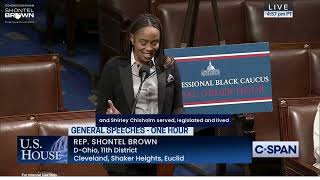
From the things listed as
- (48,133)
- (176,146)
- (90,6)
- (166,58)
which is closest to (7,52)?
(90,6)

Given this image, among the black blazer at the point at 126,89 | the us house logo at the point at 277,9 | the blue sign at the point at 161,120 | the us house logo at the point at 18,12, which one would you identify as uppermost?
the us house logo at the point at 277,9

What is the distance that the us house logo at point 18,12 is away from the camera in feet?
7.02

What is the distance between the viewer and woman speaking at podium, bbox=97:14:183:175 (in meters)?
1.82

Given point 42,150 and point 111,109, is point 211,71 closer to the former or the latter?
point 111,109

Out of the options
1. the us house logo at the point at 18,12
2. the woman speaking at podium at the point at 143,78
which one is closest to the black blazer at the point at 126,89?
the woman speaking at podium at the point at 143,78

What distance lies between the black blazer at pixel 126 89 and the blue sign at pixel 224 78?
0.09ft

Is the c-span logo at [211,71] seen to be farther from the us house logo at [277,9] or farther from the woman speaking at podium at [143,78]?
the us house logo at [277,9]

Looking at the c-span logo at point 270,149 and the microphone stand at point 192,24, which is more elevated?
the microphone stand at point 192,24

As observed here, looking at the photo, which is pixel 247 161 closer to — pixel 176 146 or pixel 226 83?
pixel 176 146

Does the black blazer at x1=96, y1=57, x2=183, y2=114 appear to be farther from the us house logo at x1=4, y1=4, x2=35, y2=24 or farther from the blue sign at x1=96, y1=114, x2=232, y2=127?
the us house logo at x1=4, y1=4, x2=35, y2=24

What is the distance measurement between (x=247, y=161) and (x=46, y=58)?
896mm

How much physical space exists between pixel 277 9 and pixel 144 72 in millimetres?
1067

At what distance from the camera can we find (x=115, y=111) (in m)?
1.83

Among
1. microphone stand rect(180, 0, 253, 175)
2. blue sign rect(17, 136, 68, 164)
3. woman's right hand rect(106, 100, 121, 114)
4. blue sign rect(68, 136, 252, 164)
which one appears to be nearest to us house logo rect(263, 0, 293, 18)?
microphone stand rect(180, 0, 253, 175)
